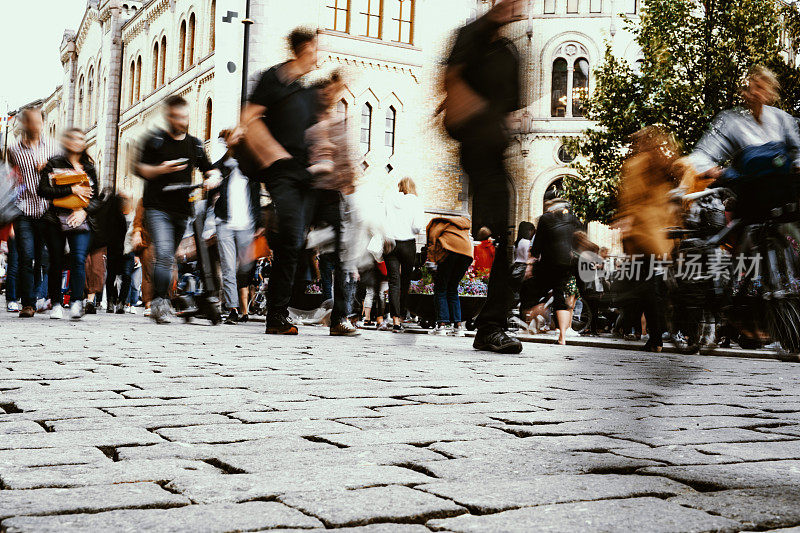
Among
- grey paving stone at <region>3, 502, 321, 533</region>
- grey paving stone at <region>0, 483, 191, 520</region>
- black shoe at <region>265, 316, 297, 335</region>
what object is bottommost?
grey paving stone at <region>3, 502, 321, 533</region>

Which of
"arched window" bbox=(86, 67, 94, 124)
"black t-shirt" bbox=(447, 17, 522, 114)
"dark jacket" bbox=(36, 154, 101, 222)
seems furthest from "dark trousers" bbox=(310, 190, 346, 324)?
"arched window" bbox=(86, 67, 94, 124)

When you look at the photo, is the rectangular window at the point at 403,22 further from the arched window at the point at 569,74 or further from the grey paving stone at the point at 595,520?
the grey paving stone at the point at 595,520

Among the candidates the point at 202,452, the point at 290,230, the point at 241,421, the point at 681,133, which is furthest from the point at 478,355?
the point at 681,133

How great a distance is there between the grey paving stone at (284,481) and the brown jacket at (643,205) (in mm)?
2166

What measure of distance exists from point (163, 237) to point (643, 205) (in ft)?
19.4

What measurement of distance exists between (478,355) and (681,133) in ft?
63.5

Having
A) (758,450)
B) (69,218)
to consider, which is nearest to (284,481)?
(758,450)

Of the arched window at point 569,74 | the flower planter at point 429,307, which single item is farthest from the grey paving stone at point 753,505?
the arched window at point 569,74

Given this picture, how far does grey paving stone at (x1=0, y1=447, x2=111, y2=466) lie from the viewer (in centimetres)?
251

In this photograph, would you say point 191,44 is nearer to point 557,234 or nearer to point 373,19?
point 373,19

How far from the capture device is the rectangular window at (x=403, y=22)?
3729 centimetres

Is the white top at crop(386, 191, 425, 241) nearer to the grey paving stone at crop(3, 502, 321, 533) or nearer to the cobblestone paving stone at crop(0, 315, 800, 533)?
the cobblestone paving stone at crop(0, 315, 800, 533)

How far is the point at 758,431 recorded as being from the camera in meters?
3.46

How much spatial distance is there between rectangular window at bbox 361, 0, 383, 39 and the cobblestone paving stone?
32.5m
